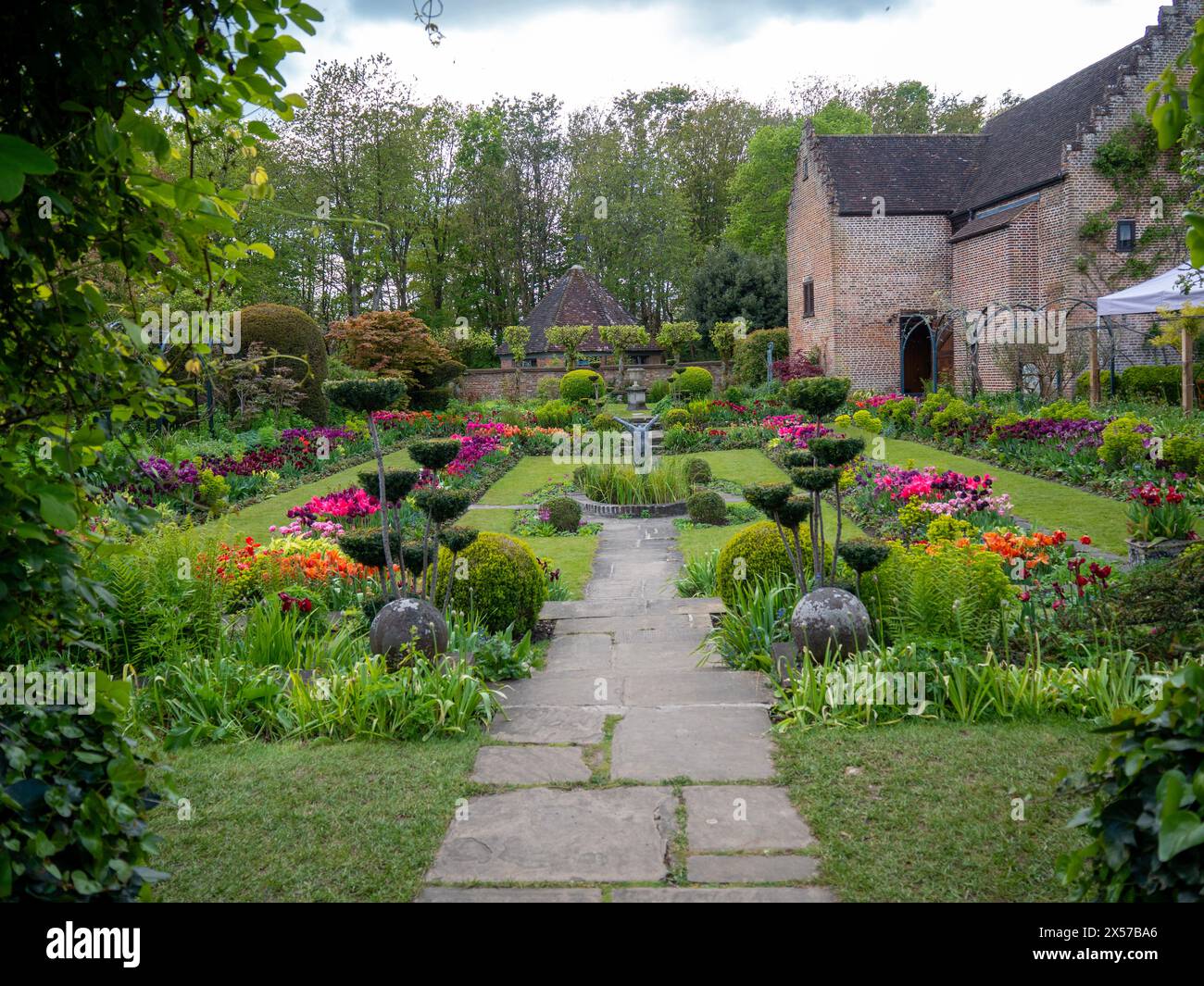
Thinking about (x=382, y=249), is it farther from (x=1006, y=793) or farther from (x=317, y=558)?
(x=1006, y=793)

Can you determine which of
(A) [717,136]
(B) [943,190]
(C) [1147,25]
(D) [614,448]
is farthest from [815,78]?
(D) [614,448]

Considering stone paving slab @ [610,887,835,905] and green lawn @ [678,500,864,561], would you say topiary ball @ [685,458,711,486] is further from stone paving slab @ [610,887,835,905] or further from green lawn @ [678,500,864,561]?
stone paving slab @ [610,887,835,905]

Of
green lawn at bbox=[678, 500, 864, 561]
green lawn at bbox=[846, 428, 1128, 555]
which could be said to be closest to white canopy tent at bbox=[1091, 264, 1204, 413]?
green lawn at bbox=[846, 428, 1128, 555]

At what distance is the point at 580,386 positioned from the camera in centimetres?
2777

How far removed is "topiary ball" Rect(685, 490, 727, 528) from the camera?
39.7ft

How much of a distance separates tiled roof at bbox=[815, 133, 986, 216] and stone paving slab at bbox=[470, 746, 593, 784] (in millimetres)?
25782

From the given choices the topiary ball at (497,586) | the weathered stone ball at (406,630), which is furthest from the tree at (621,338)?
the weathered stone ball at (406,630)

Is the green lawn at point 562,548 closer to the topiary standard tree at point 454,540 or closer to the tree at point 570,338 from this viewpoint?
the topiary standard tree at point 454,540

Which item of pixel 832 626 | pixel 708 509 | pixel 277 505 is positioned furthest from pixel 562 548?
pixel 832 626

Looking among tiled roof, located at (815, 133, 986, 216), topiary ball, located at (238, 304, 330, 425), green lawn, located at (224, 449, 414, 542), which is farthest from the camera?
tiled roof, located at (815, 133, 986, 216)

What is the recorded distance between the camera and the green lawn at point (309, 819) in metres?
3.22

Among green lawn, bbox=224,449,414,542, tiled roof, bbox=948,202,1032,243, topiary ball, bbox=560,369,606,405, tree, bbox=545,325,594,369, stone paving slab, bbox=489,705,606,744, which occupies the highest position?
tiled roof, bbox=948,202,1032,243

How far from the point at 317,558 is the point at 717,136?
44621 millimetres

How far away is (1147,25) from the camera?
2275 centimetres
